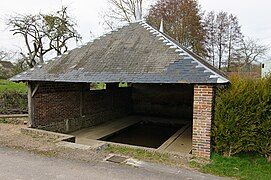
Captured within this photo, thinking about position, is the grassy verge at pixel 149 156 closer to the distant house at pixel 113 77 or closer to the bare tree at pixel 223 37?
the distant house at pixel 113 77

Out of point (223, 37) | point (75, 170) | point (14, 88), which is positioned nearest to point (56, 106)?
point (75, 170)

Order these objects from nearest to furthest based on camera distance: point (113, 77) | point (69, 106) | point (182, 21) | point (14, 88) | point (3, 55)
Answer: point (113, 77)
point (69, 106)
point (14, 88)
point (182, 21)
point (3, 55)

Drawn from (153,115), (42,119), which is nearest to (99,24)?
(153,115)

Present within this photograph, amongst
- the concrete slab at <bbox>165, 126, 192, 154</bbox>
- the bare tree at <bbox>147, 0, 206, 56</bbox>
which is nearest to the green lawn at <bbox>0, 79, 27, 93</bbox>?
the concrete slab at <bbox>165, 126, 192, 154</bbox>

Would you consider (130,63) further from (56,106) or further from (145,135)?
(145,135)

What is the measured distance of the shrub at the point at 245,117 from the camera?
588 cm

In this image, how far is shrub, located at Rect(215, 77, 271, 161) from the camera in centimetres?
588

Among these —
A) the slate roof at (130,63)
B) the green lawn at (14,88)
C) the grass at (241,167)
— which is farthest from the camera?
the green lawn at (14,88)

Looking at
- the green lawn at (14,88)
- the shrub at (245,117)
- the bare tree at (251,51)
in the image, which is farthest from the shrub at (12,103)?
the bare tree at (251,51)

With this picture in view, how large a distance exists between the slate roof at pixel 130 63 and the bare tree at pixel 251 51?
65.6ft

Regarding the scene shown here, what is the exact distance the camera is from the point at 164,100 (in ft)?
47.5

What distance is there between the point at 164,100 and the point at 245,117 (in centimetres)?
858

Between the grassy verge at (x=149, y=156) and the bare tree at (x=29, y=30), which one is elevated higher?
the bare tree at (x=29, y=30)

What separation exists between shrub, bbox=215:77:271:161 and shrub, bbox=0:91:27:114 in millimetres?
9071
